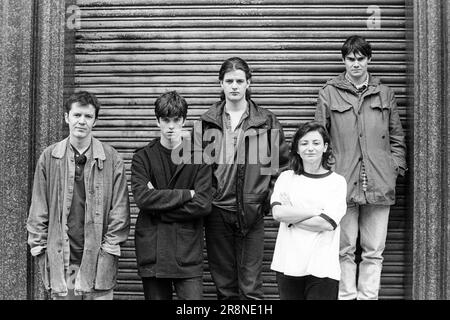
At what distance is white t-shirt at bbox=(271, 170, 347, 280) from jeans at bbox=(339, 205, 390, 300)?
0.67 meters

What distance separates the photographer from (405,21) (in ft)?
20.7

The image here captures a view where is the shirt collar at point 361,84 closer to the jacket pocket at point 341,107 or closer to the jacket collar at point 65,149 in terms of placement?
the jacket pocket at point 341,107

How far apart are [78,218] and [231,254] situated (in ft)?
3.87

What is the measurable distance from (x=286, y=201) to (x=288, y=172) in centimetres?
27

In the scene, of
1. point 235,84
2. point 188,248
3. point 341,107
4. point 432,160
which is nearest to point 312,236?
point 188,248

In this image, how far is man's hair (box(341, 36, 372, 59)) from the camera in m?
5.75

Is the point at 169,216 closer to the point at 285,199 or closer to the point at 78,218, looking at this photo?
the point at 78,218

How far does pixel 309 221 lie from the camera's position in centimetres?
496

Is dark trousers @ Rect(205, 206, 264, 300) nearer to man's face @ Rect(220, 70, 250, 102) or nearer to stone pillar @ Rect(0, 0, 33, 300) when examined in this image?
man's face @ Rect(220, 70, 250, 102)

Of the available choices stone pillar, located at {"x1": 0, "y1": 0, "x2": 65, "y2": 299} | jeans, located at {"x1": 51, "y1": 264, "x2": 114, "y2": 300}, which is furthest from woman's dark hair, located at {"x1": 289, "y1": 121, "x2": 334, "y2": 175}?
stone pillar, located at {"x1": 0, "y1": 0, "x2": 65, "y2": 299}

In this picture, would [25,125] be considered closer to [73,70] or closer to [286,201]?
[73,70]

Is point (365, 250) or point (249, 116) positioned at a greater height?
point (249, 116)

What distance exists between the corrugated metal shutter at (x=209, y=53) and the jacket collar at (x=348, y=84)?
0.40 m
